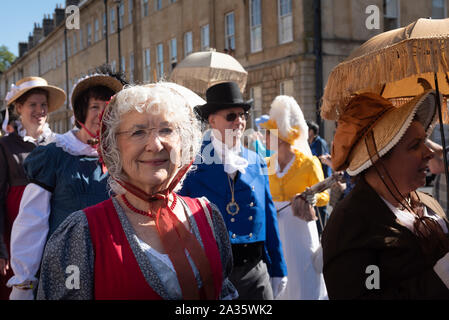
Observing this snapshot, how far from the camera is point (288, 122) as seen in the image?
5523 mm

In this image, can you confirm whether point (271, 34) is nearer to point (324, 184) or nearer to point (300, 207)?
point (300, 207)

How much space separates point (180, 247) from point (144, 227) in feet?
0.56

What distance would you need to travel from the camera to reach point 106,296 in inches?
72.6

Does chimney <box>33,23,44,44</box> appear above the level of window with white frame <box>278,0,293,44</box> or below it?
above

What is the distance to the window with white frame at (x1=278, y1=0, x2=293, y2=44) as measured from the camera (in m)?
18.2

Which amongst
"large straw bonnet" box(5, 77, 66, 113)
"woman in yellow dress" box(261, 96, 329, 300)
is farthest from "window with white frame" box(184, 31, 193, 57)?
"large straw bonnet" box(5, 77, 66, 113)

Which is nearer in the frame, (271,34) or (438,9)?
(271,34)

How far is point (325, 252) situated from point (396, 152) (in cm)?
60

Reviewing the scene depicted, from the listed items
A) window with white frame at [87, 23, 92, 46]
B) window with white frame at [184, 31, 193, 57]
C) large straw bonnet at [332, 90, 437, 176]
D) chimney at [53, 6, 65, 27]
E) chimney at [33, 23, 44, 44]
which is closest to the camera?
large straw bonnet at [332, 90, 437, 176]

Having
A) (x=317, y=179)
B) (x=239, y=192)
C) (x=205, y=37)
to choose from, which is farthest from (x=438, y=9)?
(x=239, y=192)

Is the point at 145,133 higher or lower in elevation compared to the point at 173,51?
lower

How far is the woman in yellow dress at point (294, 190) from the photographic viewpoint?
5.22 m

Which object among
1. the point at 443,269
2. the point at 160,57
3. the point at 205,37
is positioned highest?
the point at 160,57

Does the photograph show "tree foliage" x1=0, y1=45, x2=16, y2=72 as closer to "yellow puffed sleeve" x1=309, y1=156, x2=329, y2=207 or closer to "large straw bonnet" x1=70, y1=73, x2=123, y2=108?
"yellow puffed sleeve" x1=309, y1=156, x2=329, y2=207
